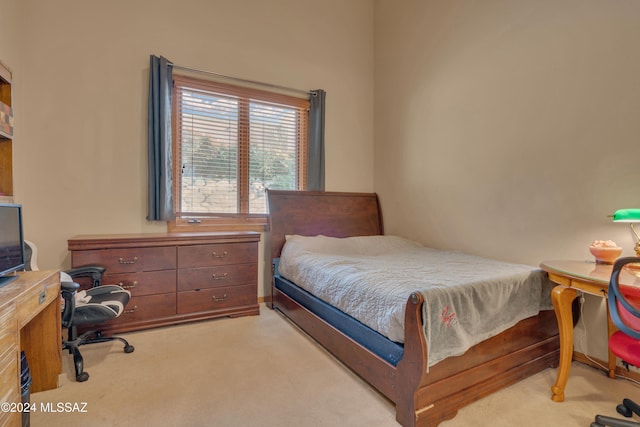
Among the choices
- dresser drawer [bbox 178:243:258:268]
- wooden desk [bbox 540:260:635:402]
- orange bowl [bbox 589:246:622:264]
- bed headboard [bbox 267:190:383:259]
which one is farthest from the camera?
bed headboard [bbox 267:190:383:259]

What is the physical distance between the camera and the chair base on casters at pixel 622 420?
4.66 feet

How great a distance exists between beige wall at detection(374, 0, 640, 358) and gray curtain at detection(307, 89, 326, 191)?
0.91 metres

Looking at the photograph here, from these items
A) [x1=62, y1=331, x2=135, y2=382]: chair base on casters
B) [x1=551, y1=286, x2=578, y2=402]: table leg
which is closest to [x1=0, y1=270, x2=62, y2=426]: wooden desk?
[x1=62, y1=331, x2=135, y2=382]: chair base on casters

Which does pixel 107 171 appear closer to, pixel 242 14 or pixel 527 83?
pixel 242 14

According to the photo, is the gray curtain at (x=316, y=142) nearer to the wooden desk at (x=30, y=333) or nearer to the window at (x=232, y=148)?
the window at (x=232, y=148)

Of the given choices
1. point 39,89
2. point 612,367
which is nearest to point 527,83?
point 612,367

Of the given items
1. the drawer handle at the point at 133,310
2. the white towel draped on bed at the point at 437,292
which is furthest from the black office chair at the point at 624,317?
the drawer handle at the point at 133,310

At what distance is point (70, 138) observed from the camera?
269 cm

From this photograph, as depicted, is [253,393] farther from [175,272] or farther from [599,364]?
[599,364]

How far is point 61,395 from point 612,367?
3364 millimetres

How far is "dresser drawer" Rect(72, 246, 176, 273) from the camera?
242 cm

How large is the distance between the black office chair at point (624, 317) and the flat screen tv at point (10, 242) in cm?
274

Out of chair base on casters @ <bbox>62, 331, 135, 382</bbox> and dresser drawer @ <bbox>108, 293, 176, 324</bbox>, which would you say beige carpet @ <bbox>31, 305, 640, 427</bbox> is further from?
dresser drawer @ <bbox>108, 293, 176, 324</bbox>

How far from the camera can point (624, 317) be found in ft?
4.47
